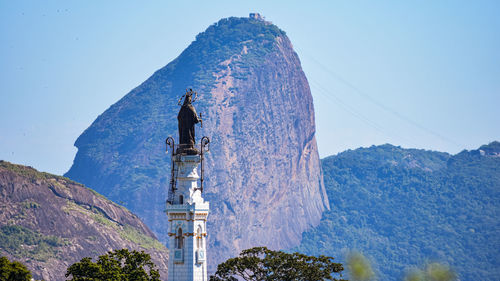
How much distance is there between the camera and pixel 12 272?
5966 centimetres

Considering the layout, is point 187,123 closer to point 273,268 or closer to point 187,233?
point 187,233

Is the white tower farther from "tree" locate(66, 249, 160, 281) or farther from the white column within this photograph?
"tree" locate(66, 249, 160, 281)

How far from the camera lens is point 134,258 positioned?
61750 mm

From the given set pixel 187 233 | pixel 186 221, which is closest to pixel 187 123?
pixel 186 221

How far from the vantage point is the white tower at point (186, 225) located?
182 feet

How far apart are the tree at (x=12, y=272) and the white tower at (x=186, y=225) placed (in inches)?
402

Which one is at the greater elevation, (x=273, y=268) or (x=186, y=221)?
(x=273, y=268)

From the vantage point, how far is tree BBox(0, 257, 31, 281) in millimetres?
59375

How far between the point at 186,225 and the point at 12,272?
39.2ft

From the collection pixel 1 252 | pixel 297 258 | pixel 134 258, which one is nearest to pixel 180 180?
pixel 134 258

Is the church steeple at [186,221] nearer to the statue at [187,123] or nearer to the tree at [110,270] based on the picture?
the statue at [187,123]

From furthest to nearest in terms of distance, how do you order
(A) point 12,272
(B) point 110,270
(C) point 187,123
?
(B) point 110,270 < (A) point 12,272 < (C) point 187,123

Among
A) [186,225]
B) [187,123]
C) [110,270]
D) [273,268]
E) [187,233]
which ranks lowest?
[110,270]

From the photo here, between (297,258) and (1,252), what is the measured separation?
137415 millimetres
